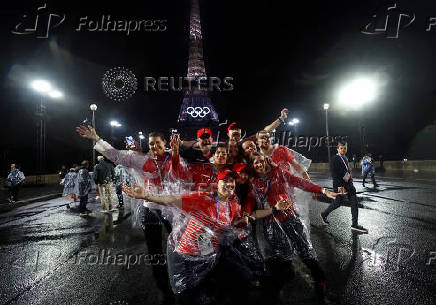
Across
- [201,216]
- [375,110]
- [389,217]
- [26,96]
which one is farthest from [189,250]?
[375,110]

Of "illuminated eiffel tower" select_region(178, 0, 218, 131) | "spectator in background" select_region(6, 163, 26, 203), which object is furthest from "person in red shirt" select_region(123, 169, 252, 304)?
"illuminated eiffel tower" select_region(178, 0, 218, 131)

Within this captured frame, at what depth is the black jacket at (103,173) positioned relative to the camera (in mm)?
8602

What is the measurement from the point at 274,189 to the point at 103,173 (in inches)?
284

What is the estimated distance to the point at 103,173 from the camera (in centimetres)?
867

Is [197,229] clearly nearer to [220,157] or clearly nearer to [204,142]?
[220,157]

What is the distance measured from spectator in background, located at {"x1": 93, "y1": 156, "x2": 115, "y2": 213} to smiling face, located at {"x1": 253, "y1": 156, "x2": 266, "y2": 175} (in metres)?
7.04

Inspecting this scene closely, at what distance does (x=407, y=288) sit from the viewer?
3152 millimetres

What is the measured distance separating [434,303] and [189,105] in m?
98.2

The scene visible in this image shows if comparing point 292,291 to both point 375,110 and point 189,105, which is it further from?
point 189,105

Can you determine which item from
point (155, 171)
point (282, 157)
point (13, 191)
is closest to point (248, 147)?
point (282, 157)

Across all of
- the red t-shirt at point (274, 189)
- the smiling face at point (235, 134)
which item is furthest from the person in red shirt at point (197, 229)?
the smiling face at point (235, 134)

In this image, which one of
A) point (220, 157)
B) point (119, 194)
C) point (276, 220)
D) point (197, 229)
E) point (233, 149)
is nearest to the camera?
point (197, 229)

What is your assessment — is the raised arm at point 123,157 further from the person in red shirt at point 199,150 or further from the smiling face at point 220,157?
the smiling face at point 220,157

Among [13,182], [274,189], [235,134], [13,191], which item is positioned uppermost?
[235,134]
